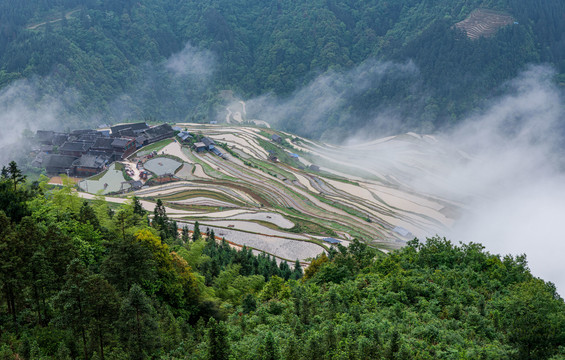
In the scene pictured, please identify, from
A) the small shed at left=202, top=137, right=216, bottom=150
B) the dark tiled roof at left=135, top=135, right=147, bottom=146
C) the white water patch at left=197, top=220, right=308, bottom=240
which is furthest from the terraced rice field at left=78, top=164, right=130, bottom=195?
the small shed at left=202, top=137, right=216, bottom=150

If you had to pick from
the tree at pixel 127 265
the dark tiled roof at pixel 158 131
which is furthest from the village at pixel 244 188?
the tree at pixel 127 265

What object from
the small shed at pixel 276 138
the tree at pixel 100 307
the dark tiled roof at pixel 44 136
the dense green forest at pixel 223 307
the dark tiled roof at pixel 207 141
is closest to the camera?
the dense green forest at pixel 223 307

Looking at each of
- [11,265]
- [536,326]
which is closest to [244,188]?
[11,265]

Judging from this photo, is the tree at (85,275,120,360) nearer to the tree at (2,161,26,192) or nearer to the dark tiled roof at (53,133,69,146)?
the tree at (2,161,26,192)

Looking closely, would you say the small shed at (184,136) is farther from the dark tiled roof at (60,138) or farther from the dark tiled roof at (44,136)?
the dark tiled roof at (44,136)

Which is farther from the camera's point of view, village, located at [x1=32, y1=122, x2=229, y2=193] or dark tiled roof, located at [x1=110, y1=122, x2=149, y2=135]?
dark tiled roof, located at [x1=110, y1=122, x2=149, y2=135]
